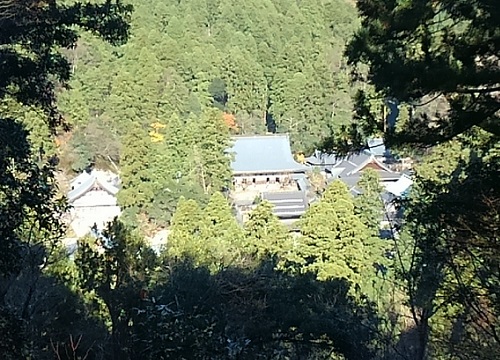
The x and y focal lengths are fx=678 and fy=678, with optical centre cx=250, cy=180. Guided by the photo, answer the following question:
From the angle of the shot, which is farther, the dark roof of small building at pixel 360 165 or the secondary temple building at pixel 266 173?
the dark roof of small building at pixel 360 165

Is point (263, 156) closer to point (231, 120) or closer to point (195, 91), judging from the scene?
point (231, 120)

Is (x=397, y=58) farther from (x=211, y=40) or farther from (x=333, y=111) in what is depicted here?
(x=211, y=40)

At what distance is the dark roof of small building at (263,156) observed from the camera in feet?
52.1

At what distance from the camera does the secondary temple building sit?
1483 centimetres

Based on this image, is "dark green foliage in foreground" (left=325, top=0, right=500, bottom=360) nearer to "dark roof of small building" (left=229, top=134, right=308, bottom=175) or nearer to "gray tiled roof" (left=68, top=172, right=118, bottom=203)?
"gray tiled roof" (left=68, top=172, right=118, bottom=203)

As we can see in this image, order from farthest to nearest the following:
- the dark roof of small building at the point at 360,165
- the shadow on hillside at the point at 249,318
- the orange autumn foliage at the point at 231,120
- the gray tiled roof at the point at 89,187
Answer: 1. the orange autumn foliage at the point at 231,120
2. the dark roof of small building at the point at 360,165
3. the gray tiled roof at the point at 89,187
4. the shadow on hillside at the point at 249,318

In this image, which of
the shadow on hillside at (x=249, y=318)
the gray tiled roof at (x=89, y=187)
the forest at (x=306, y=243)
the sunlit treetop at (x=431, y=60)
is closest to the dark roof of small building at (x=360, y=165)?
the forest at (x=306, y=243)

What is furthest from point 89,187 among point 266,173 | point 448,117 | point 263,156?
point 448,117

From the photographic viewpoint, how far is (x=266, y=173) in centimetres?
1591

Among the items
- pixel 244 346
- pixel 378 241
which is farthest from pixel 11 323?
pixel 378 241

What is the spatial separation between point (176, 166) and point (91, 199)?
2.04m

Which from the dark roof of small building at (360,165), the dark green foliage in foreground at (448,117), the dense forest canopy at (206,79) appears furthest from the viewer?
the dense forest canopy at (206,79)

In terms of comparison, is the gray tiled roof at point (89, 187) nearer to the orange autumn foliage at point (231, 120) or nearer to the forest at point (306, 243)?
the forest at point (306, 243)

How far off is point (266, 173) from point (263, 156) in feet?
2.27
